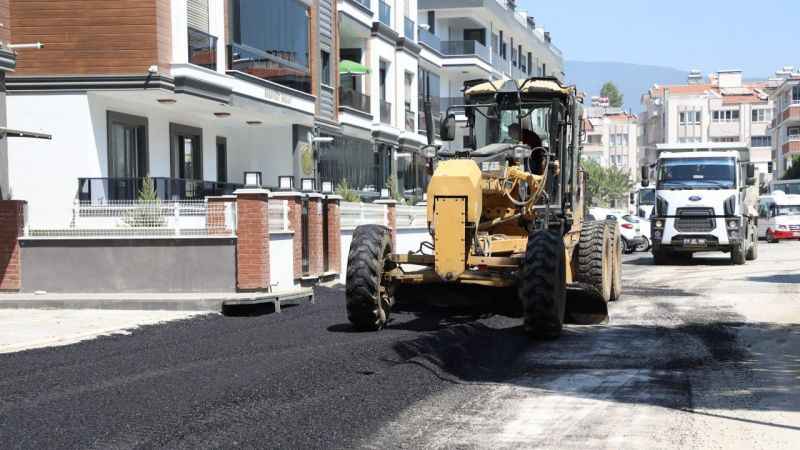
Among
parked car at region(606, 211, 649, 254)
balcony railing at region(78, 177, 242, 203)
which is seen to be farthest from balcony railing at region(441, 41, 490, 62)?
balcony railing at region(78, 177, 242, 203)

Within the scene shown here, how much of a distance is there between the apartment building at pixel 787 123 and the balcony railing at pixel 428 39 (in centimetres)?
5072

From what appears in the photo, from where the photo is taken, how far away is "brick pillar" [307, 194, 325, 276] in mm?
20359

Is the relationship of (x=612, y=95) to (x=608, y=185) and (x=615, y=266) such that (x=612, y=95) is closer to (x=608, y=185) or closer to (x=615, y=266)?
(x=608, y=185)

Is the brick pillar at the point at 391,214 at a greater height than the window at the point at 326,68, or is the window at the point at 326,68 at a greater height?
the window at the point at 326,68

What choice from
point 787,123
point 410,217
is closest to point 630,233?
point 410,217

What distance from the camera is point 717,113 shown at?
406 feet

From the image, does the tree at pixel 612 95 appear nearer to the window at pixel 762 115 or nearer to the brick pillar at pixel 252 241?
the window at pixel 762 115

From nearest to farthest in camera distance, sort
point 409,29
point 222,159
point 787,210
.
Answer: point 222,159 → point 409,29 → point 787,210

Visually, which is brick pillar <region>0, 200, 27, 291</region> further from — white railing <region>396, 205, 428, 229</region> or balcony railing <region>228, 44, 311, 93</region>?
white railing <region>396, 205, 428, 229</region>

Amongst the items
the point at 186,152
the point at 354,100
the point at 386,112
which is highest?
the point at 354,100

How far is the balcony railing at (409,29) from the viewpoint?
42.8 meters

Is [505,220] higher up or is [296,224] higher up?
[505,220]

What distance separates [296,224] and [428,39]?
29.9 m

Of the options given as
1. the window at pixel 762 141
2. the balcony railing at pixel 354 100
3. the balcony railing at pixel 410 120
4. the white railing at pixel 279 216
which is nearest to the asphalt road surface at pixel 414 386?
the white railing at pixel 279 216
